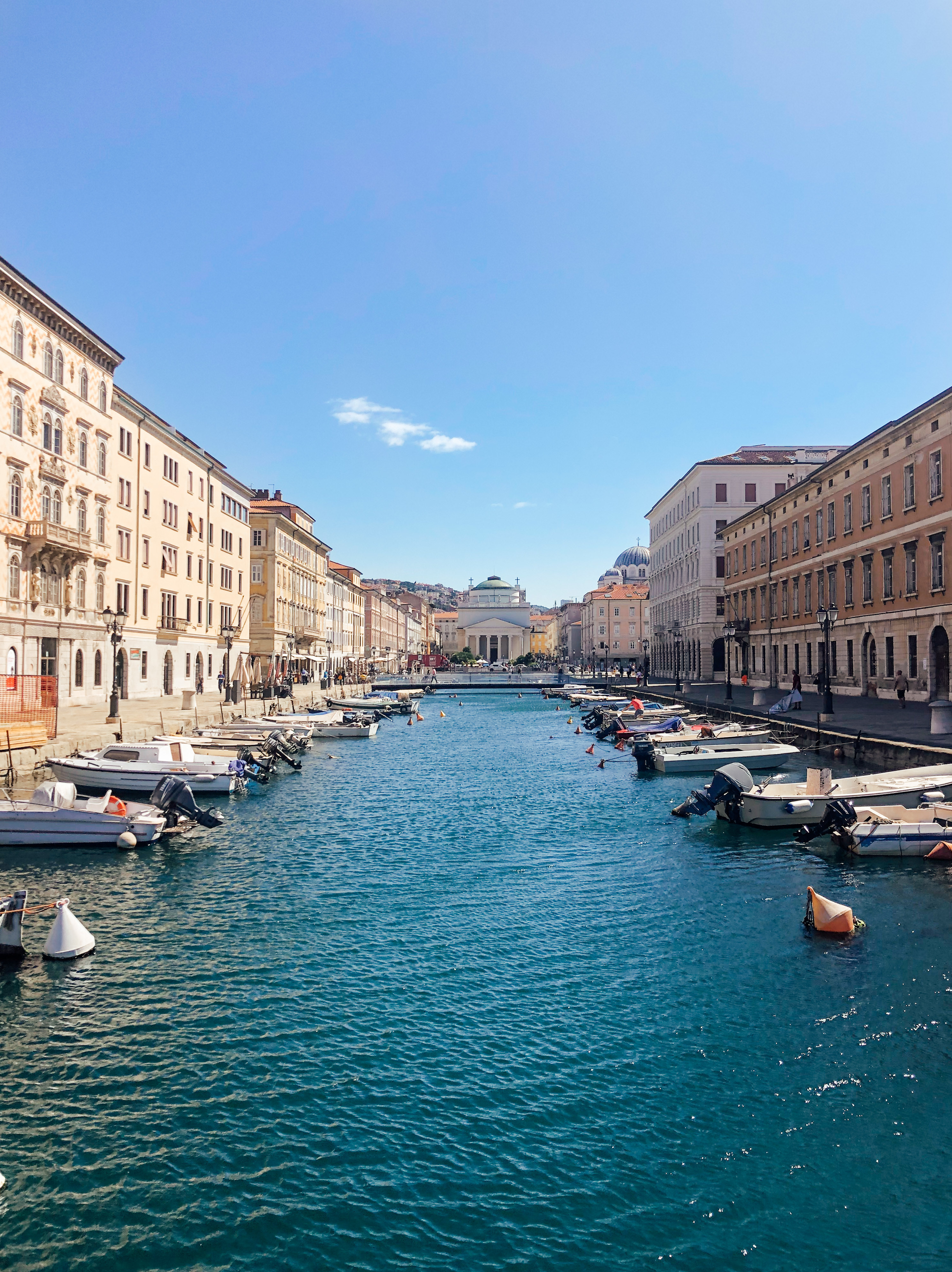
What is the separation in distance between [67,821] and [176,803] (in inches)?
107

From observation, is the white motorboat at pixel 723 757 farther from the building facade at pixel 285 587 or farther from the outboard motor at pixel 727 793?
the building facade at pixel 285 587

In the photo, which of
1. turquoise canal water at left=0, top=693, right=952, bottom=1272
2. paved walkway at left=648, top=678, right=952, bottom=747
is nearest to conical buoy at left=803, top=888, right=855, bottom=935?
turquoise canal water at left=0, top=693, right=952, bottom=1272

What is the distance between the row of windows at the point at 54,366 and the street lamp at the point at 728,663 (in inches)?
1549

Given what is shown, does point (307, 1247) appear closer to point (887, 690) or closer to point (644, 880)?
point (644, 880)

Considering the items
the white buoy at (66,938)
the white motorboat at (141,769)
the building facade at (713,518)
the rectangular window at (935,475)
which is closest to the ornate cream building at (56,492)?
the white motorboat at (141,769)

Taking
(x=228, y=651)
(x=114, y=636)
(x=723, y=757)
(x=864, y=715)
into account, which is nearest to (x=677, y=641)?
(x=228, y=651)

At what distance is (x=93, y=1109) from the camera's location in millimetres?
9016

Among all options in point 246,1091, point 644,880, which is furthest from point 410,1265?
point 644,880

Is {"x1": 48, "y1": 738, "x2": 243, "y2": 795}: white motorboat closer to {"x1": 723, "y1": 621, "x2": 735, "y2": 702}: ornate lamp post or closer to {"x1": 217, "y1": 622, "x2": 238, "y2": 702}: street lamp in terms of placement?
{"x1": 217, "y1": 622, "x2": 238, "y2": 702}: street lamp

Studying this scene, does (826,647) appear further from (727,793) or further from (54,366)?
(54,366)

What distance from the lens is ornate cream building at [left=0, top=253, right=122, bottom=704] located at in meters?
37.6

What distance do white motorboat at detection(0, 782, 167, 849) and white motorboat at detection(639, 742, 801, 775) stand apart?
2066cm

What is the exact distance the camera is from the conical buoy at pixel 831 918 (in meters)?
14.3

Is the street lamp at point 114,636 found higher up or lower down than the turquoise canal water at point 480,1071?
higher up
